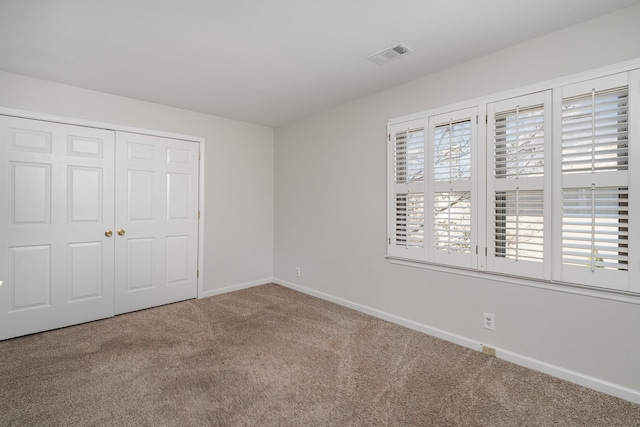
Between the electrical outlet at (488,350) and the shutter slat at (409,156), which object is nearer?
the electrical outlet at (488,350)

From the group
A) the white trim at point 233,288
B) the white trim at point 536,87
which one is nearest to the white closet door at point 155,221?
the white trim at point 233,288

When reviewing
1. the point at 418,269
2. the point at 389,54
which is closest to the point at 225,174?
the point at 389,54

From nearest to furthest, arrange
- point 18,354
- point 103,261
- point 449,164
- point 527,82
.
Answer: point 527,82
point 18,354
point 449,164
point 103,261

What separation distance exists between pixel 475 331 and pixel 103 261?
3.78 meters

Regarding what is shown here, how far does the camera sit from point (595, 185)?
201cm

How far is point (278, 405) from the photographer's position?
6.18 feet

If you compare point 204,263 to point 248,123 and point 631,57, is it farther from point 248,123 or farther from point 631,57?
point 631,57

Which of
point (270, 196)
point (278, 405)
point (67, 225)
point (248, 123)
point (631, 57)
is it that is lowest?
point (278, 405)

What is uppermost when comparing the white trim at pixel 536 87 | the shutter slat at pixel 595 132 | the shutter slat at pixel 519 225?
the white trim at pixel 536 87

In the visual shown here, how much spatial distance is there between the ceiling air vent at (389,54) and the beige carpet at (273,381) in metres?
2.45

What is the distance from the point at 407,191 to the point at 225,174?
2.53 metres

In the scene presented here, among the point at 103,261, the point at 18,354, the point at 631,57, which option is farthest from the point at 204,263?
the point at 631,57

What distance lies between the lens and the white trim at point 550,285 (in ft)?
6.38

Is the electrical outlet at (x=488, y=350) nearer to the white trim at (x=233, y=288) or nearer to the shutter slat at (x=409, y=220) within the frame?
the shutter slat at (x=409, y=220)
